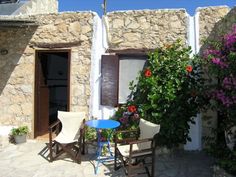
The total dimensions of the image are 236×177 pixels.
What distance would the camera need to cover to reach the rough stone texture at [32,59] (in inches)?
257

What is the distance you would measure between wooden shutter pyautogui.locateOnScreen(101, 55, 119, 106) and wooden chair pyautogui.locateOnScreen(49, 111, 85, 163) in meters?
0.92

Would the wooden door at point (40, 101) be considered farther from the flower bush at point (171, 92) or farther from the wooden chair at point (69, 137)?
the flower bush at point (171, 92)

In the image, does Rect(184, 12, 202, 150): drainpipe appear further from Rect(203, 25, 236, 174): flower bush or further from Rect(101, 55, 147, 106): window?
Rect(203, 25, 236, 174): flower bush

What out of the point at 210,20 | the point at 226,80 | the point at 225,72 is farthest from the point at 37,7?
the point at 226,80

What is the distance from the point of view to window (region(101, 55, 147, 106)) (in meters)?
6.48

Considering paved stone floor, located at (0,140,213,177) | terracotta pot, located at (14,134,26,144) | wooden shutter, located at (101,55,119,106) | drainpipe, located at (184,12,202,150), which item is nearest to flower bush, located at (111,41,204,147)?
drainpipe, located at (184,12,202,150)

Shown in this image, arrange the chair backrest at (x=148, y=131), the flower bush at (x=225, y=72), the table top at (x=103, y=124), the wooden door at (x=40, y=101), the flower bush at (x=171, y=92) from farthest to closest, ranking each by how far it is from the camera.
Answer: the wooden door at (x=40, y=101), the flower bush at (x=171, y=92), the table top at (x=103, y=124), the chair backrest at (x=148, y=131), the flower bush at (x=225, y=72)

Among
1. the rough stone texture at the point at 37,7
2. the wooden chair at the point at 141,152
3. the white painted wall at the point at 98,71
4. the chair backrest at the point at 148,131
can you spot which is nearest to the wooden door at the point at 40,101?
Answer: the white painted wall at the point at 98,71

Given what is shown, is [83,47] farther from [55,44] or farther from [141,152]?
[141,152]

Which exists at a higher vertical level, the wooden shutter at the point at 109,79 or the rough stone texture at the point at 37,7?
the rough stone texture at the point at 37,7

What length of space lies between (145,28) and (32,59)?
2.86 m

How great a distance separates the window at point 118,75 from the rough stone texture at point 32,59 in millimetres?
405

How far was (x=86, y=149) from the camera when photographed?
590cm

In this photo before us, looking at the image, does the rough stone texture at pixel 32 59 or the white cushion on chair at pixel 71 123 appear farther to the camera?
the rough stone texture at pixel 32 59
